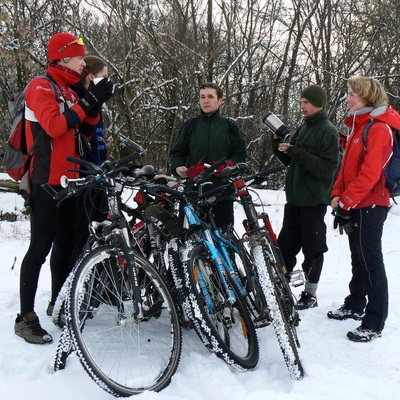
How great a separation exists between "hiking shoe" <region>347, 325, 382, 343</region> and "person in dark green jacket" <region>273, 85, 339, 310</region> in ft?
2.01

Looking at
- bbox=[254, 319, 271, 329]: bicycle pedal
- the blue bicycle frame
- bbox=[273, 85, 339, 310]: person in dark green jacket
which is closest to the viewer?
the blue bicycle frame

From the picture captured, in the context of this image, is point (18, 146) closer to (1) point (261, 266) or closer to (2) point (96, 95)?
(2) point (96, 95)

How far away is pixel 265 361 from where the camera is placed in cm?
261

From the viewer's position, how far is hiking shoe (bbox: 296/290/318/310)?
3.62m

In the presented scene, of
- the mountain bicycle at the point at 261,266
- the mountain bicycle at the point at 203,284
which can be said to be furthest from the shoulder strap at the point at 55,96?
the mountain bicycle at the point at 261,266

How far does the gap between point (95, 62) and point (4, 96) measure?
35.5ft

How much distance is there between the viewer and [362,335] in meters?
2.98

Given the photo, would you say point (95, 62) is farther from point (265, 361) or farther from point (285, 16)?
point (285, 16)

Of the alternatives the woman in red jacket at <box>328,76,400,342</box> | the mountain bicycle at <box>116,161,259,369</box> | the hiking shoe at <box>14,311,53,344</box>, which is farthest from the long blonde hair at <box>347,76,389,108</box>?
the hiking shoe at <box>14,311,53,344</box>

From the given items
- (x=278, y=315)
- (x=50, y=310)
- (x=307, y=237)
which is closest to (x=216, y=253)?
(x=278, y=315)

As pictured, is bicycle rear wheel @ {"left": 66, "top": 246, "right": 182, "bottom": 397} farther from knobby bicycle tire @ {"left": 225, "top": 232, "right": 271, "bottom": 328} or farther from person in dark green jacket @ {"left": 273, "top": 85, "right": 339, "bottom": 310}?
person in dark green jacket @ {"left": 273, "top": 85, "right": 339, "bottom": 310}

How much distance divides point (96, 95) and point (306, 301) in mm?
2338

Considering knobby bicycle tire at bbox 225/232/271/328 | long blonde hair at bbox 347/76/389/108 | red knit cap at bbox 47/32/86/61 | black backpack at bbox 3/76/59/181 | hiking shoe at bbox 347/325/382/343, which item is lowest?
hiking shoe at bbox 347/325/382/343

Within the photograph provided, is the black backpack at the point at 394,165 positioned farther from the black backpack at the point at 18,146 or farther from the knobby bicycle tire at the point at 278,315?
the black backpack at the point at 18,146
